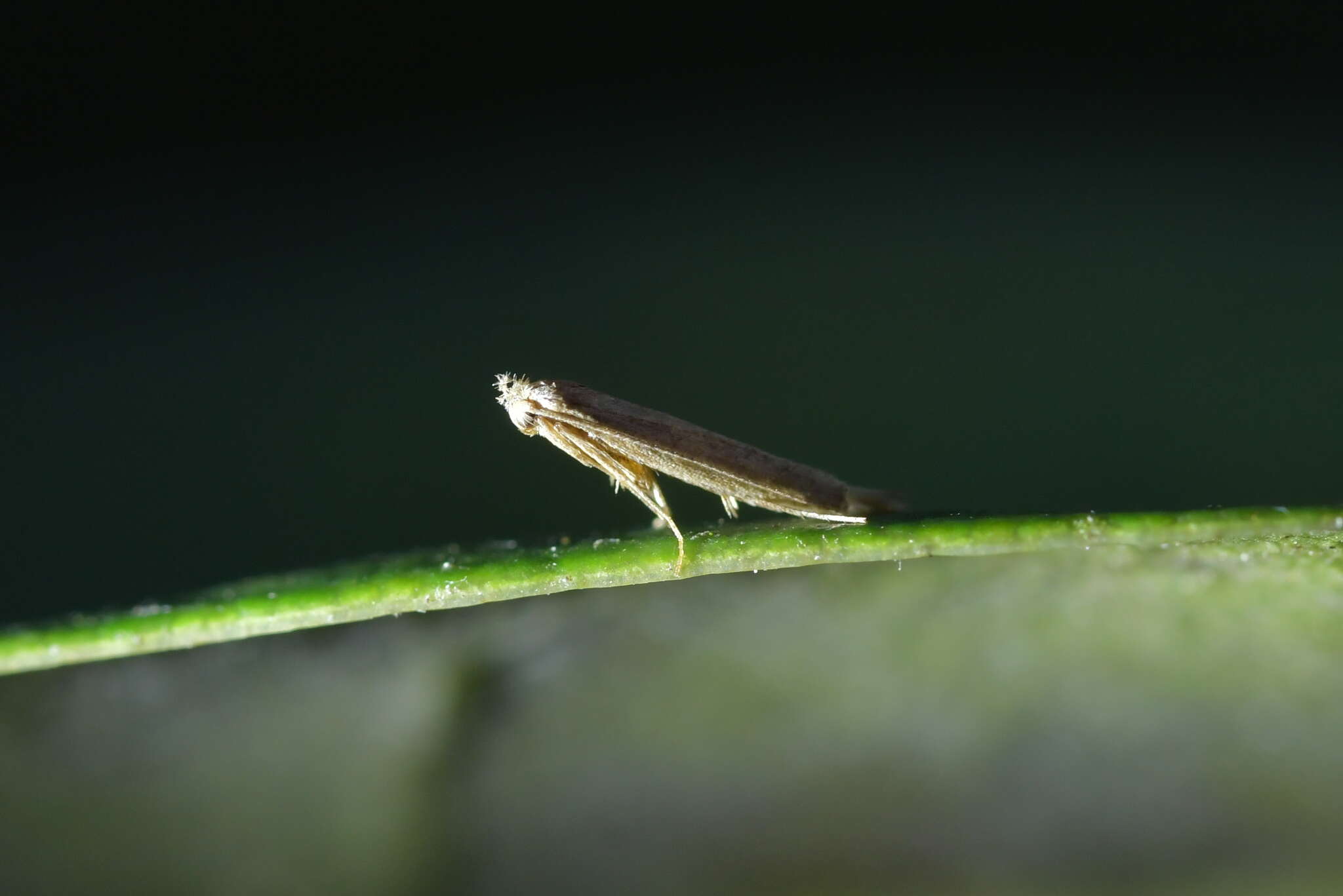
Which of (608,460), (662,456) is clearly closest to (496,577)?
(662,456)

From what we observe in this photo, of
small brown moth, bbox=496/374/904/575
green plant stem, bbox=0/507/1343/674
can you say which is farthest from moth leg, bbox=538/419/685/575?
green plant stem, bbox=0/507/1343/674

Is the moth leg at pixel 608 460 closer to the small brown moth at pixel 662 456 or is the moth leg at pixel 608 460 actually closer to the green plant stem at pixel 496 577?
the small brown moth at pixel 662 456

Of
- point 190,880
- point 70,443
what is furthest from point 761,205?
point 190,880

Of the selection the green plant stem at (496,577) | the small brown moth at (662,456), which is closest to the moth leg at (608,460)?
the small brown moth at (662,456)

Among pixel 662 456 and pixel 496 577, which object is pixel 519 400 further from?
pixel 496 577

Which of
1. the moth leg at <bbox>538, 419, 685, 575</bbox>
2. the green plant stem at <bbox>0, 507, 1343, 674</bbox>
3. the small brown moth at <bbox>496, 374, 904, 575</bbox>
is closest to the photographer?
the green plant stem at <bbox>0, 507, 1343, 674</bbox>

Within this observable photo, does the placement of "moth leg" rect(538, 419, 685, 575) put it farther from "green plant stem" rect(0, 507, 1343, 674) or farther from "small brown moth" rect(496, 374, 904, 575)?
"green plant stem" rect(0, 507, 1343, 674)
